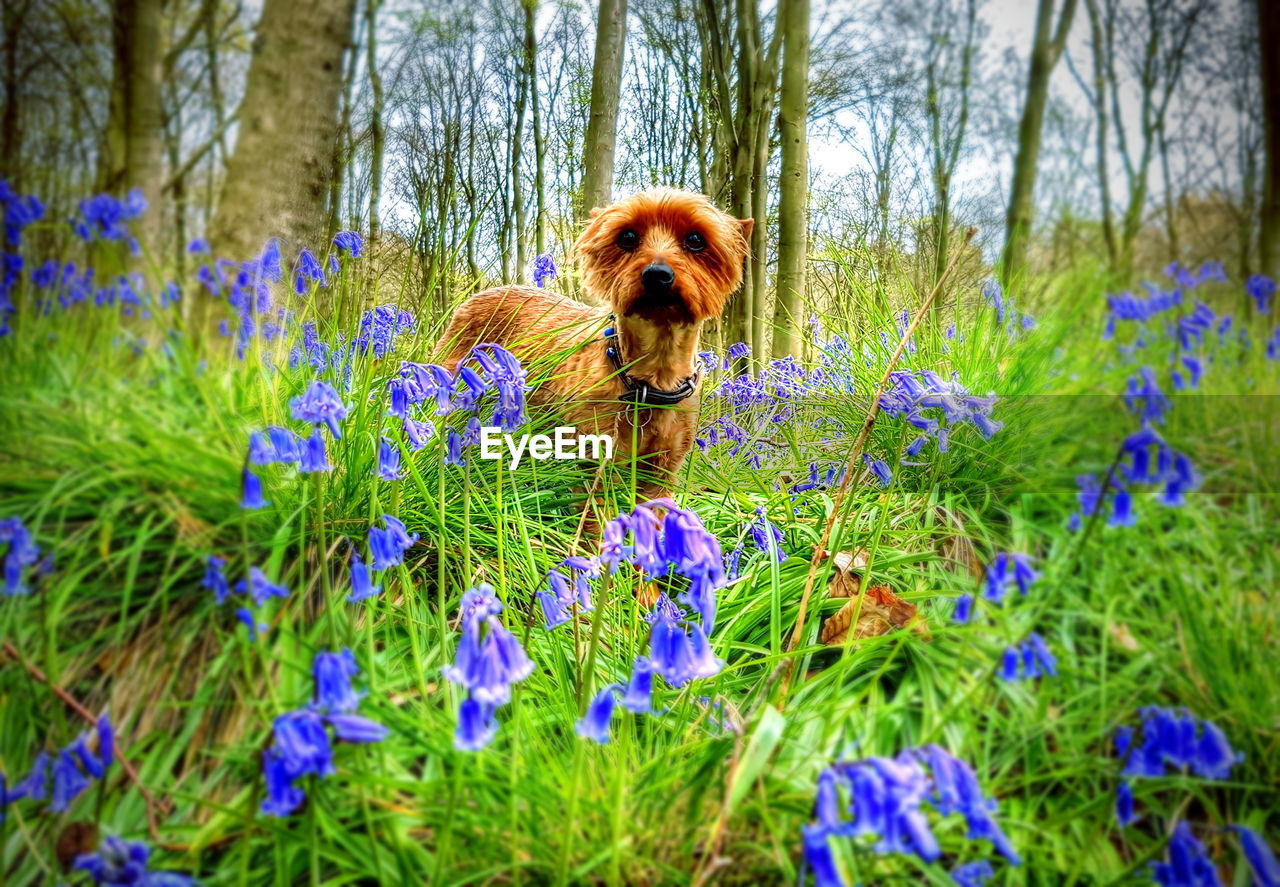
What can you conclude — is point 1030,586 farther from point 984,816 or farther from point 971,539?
point 971,539

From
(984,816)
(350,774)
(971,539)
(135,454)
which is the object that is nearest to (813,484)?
(971,539)

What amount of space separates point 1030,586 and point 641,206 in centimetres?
183

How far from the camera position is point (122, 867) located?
3.30 feet

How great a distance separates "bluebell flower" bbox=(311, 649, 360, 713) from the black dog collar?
155 centimetres

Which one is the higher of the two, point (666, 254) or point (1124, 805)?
point (666, 254)

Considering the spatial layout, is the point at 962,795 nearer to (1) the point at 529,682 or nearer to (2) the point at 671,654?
(2) the point at 671,654

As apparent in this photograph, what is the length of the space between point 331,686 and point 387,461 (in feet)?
2.13

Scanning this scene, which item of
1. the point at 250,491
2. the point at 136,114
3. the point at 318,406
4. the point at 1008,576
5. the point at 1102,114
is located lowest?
the point at 1008,576

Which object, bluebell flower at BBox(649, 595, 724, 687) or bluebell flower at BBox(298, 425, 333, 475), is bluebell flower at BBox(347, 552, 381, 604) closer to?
bluebell flower at BBox(298, 425, 333, 475)

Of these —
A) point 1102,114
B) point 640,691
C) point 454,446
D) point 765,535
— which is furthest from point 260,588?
point 1102,114

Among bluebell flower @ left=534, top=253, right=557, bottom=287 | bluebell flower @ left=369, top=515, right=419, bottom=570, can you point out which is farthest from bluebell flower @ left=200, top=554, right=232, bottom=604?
bluebell flower @ left=534, top=253, right=557, bottom=287

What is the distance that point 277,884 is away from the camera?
1098 mm

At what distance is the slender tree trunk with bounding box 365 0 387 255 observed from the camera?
1.61m

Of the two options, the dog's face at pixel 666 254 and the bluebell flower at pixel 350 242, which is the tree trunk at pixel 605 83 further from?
the bluebell flower at pixel 350 242
